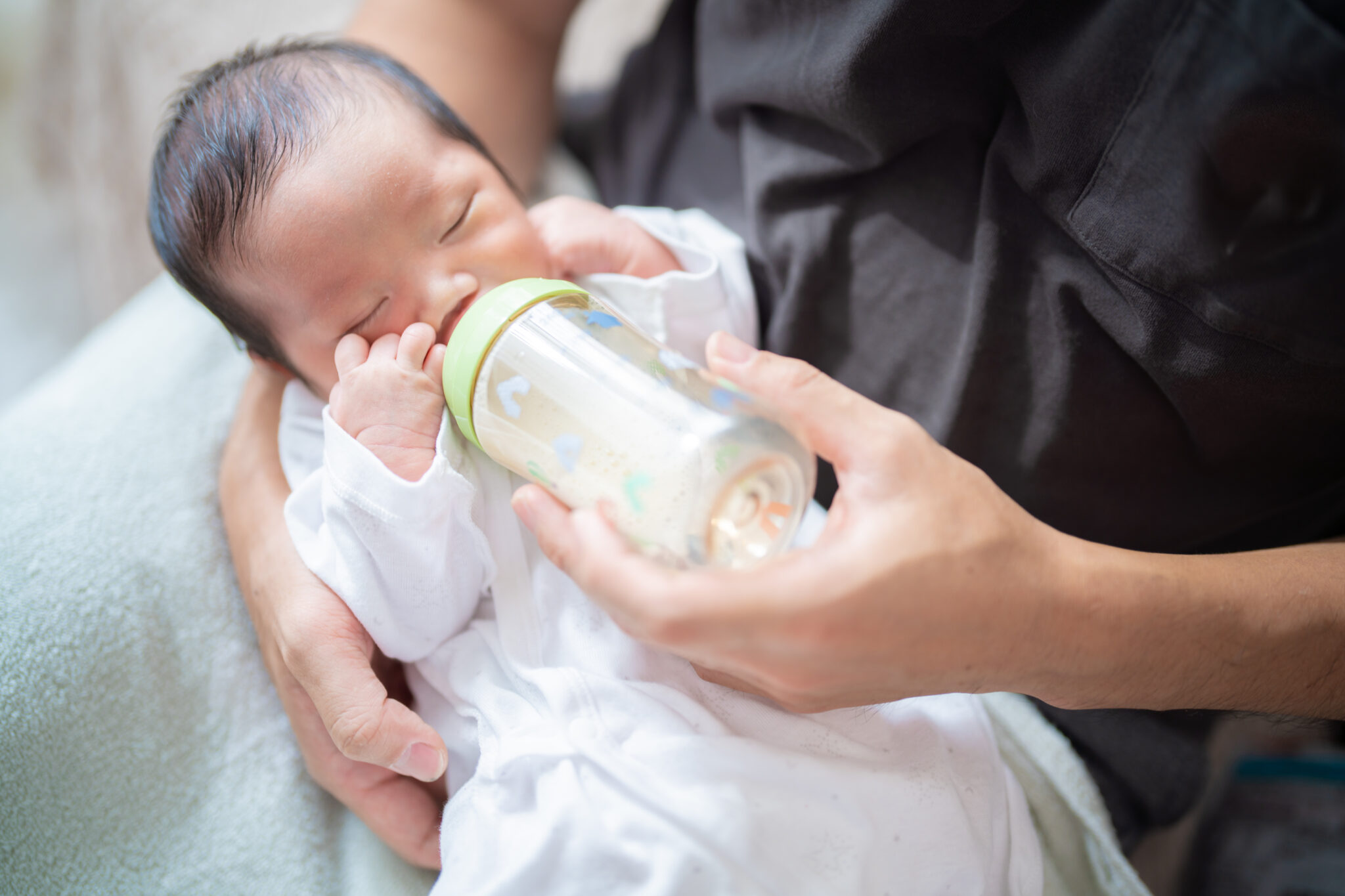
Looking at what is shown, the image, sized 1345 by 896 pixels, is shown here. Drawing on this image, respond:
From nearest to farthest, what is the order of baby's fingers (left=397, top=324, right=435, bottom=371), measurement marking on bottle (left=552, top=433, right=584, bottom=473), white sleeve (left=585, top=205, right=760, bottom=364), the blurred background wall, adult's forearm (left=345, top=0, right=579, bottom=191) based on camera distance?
1. measurement marking on bottle (left=552, top=433, right=584, bottom=473)
2. baby's fingers (left=397, top=324, right=435, bottom=371)
3. white sleeve (left=585, top=205, right=760, bottom=364)
4. adult's forearm (left=345, top=0, right=579, bottom=191)
5. the blurred background wall

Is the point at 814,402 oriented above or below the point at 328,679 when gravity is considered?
above

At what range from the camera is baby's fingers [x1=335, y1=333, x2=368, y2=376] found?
823mm

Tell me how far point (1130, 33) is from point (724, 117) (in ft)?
1.69

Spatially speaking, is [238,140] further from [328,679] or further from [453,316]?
[328,679]

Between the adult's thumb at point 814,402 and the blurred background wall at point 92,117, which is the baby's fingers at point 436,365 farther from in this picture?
the blurred background wall at point 92,117

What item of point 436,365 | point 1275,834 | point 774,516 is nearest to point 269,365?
point 436,365

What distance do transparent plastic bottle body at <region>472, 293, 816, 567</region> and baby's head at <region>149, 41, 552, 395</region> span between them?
6.0 inches

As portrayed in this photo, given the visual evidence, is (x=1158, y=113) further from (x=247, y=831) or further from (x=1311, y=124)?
(x=247, y=831)

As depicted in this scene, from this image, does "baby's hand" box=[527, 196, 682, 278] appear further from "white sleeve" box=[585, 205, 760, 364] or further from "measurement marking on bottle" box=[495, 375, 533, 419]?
"measurement marking on bottle" box=[495, 375, 533, 419]

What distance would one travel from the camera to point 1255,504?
89 centimetres

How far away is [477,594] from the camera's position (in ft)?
2.90

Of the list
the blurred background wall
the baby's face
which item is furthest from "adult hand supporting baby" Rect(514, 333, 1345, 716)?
the blurred background wall

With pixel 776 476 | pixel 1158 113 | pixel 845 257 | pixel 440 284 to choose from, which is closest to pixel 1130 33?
pixel 1158 113

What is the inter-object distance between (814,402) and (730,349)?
9 centimetres
